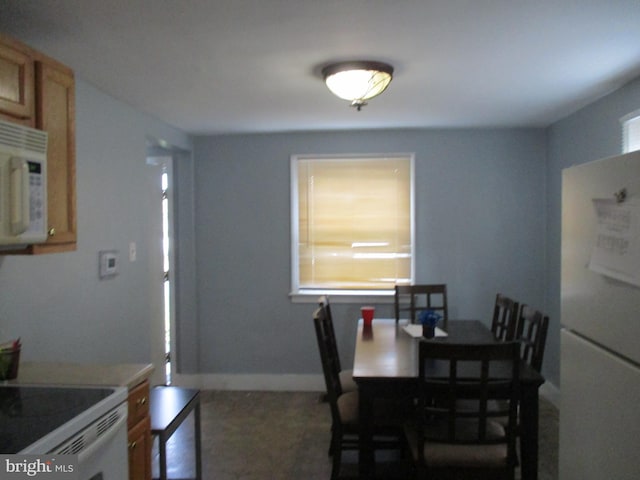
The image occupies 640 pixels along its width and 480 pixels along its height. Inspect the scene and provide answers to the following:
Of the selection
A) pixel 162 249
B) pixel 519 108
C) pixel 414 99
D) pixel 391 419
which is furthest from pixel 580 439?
pixel 162 249

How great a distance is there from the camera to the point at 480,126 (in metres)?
4.06

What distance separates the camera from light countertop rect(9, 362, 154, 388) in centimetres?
186

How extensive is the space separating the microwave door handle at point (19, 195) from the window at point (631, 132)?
2994 mm

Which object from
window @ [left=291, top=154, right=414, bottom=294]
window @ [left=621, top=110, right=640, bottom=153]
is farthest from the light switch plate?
window @ [left=621, top=110, right=640, bottom=153]

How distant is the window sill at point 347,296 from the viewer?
4223mm

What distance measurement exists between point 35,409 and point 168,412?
3.17 feet

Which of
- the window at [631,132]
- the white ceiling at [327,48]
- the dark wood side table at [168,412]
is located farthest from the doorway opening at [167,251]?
the window at [631,132]

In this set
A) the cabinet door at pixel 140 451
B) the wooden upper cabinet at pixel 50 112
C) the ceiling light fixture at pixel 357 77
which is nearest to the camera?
the wooden upper cabinet at pixel 50 112

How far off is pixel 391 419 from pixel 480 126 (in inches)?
102

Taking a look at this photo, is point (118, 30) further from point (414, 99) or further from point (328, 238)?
point (328, 238)

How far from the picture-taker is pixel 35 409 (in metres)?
1.54

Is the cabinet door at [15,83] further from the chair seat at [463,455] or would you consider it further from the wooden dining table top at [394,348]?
the chair seat at [463,455]

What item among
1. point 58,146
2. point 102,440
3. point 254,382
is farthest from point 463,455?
point 254,382
